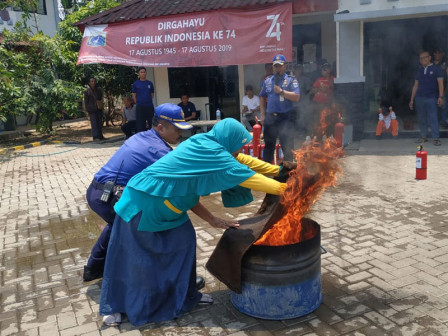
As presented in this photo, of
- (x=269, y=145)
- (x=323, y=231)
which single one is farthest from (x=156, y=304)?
(x=269, y=145)

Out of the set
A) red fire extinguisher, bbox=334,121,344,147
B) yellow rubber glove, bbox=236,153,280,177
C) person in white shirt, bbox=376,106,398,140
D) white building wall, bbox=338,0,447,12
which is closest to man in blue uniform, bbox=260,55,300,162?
red fire extinguisher, bbox=334,121,344,147

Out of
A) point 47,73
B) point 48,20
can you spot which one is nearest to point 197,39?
point 47,73

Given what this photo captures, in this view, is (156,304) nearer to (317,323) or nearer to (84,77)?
(317,323)

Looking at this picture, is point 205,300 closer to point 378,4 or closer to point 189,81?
point 378,4

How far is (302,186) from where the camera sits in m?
3.31

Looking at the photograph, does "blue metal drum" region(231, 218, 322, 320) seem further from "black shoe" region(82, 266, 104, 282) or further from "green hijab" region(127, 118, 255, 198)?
"black shoe" region(82, 266, 104, 282)

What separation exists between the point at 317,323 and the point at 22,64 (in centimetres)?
1239

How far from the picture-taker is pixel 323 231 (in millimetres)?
5254

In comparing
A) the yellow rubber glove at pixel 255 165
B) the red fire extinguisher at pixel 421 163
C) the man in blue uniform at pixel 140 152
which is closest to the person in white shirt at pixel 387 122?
the red fire extinguisher at pixel 421 163

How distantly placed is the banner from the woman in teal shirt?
24.2 feet

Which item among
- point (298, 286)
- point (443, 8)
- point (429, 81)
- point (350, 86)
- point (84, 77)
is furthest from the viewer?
point (84, 77)

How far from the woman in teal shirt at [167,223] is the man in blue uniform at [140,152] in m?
0.32

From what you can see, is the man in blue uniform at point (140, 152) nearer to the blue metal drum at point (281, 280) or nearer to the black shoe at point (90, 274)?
the black shoe at point (90, 274)

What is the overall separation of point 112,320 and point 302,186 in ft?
6.00
